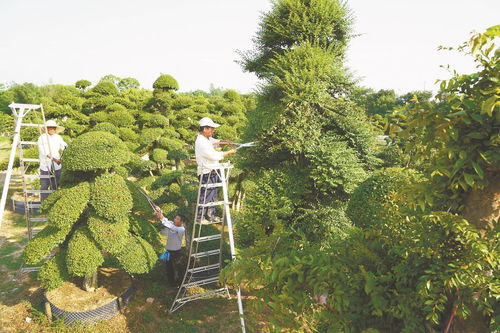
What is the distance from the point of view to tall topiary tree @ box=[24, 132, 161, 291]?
214 inches

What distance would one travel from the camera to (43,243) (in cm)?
563

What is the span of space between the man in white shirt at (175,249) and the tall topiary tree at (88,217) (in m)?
0.71

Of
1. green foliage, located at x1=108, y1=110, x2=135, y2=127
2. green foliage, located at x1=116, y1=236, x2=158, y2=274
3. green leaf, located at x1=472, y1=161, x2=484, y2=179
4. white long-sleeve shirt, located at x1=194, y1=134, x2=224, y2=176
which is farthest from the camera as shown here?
green foliage, located at x1=108, y1=110, x2=135, y2=127

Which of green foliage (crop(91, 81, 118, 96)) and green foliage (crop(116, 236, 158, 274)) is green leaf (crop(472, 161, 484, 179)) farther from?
green foliage (crop(91, 81, 118, 96))

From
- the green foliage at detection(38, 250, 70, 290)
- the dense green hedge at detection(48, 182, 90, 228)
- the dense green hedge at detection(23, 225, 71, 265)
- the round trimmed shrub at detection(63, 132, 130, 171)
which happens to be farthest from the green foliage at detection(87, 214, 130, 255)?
the round trimmed shrub at detection(63, 132, 130, 171)

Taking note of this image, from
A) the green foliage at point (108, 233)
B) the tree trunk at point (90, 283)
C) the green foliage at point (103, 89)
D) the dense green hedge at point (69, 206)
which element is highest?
the green foliage at point (103, 89)

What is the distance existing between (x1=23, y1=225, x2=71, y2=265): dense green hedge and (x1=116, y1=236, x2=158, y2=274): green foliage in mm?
1168

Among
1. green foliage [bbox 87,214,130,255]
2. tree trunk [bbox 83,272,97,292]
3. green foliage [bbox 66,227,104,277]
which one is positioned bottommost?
tree trunk [bbox 83,272,97,292]

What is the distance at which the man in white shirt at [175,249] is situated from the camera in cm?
658

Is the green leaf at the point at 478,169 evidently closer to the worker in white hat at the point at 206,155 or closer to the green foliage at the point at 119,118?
the worker in white hat at the point at 206,155

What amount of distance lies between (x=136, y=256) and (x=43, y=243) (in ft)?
5.70

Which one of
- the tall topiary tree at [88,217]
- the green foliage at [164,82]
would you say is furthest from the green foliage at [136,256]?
the green foliage at [164,82]

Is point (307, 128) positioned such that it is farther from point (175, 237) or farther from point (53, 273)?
point (53, 273)

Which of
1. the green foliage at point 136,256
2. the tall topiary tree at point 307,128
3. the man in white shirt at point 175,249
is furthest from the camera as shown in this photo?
the man in white shirt at point 175,249
